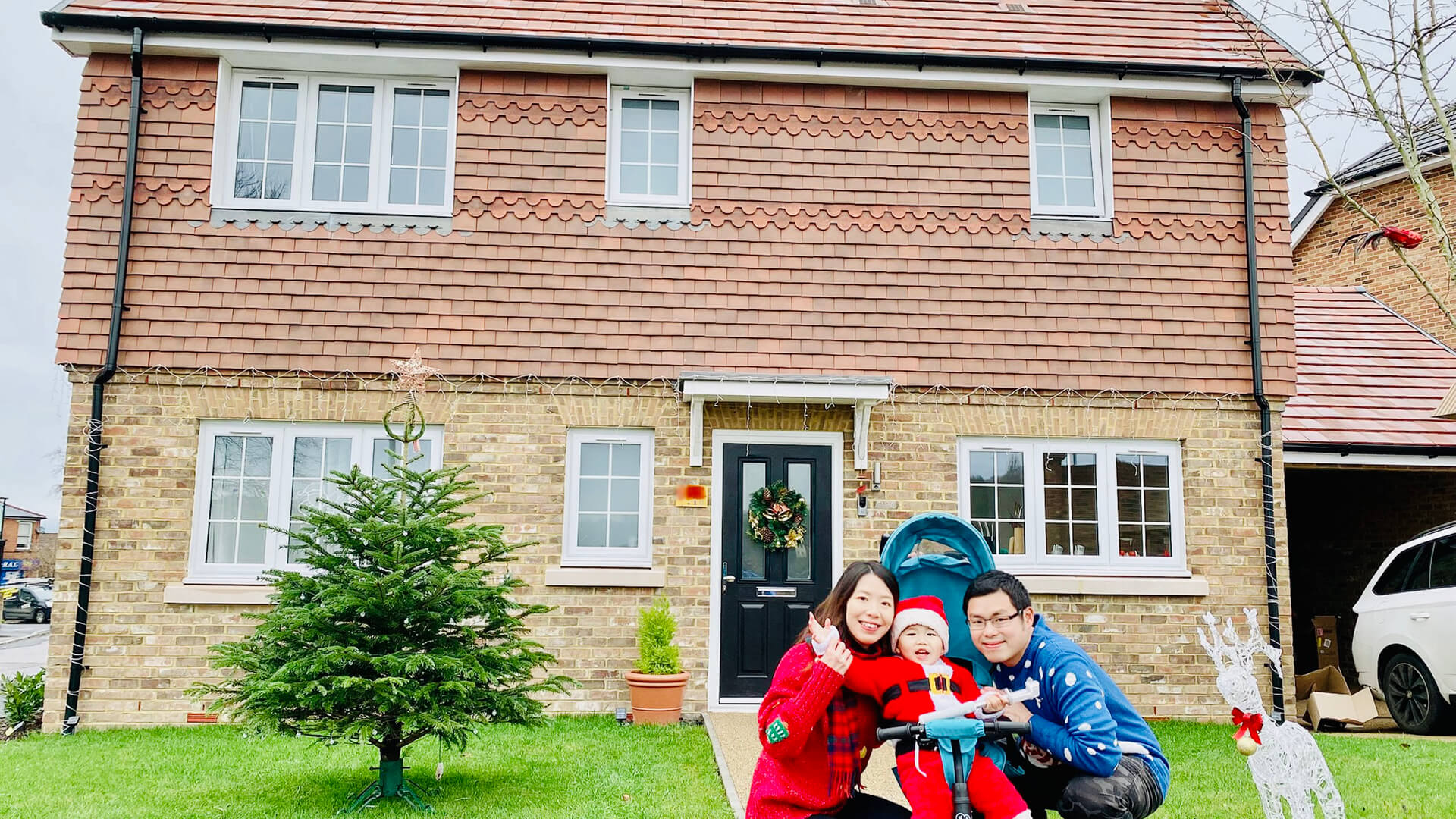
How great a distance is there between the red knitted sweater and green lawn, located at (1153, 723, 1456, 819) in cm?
347

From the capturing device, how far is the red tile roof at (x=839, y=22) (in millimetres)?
9094

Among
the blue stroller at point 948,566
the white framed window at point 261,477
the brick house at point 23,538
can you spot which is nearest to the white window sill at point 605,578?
the white framed window at point 261,477

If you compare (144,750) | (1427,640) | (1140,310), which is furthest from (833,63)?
(144,750)

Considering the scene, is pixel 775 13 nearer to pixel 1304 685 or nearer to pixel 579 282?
pixel 579 282

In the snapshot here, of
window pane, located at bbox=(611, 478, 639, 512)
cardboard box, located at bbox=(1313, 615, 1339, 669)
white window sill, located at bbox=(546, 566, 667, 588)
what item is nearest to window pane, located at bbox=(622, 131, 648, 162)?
→ window pane, located at bbox=(611, 478, 639, 512)

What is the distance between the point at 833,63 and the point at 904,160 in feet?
3.50

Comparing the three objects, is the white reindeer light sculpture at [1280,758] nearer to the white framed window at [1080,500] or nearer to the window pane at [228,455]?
the white framed window at [1080,500]

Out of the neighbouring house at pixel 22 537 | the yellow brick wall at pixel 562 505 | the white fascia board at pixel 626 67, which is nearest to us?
the yellow brick wall at pixel 562 505

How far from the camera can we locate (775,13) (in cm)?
982

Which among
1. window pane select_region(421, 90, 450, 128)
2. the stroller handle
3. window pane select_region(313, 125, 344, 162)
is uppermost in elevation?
window pane select_region(421, 90, 450, 128)

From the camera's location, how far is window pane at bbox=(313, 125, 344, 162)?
9.16 metres

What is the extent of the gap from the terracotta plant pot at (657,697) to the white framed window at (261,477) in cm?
247

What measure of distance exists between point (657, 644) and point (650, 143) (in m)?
4.41

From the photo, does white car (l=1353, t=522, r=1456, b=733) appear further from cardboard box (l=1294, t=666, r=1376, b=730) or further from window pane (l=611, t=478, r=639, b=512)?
window pane (l=611, t=478, r=639, b=512)
